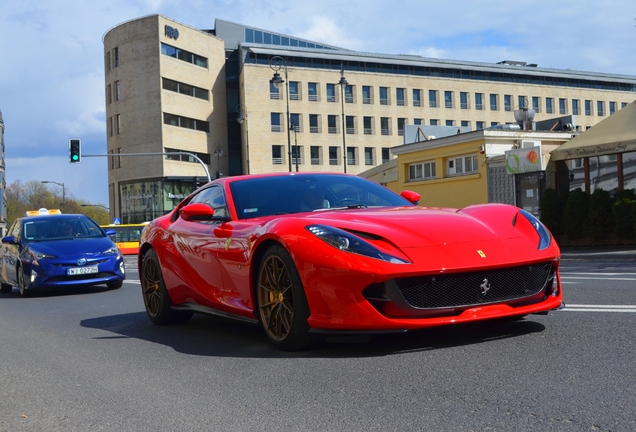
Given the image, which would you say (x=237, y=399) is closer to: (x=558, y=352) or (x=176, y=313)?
(x=558, y=352)

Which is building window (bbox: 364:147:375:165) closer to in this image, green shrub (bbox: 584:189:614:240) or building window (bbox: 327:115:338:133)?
building window (bbox: 327:115:338:133)

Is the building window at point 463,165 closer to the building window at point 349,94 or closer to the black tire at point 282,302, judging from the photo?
the black tire at point 282,302

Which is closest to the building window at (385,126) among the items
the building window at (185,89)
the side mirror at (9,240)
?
the building window at (185,89)

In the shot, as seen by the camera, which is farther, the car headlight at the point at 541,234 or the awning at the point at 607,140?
the awning at the point at 607,140

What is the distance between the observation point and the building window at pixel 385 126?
84500mm

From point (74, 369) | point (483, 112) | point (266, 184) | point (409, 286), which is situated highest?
point (483, 112)

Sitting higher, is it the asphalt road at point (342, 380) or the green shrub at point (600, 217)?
the green shrub at point (600, 217)

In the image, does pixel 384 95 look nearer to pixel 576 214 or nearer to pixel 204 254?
pixel 576 214

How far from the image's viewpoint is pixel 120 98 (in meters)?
74.2

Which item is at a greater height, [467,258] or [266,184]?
[266,184]

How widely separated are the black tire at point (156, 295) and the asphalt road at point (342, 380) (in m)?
0.40

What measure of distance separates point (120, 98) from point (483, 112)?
37.8 metres

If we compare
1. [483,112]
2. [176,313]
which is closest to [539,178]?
[176,313]

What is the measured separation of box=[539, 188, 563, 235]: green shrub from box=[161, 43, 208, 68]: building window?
51310mm
